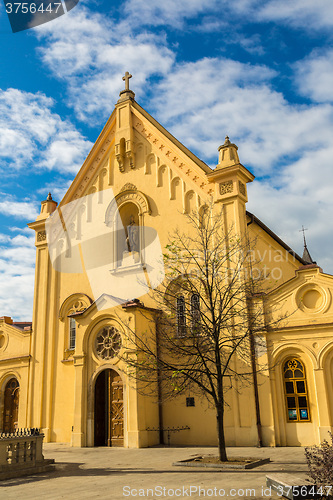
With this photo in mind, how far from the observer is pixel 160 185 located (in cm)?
2219

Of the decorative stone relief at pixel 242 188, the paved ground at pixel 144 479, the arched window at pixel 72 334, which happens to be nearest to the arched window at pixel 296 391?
the paved ground at pixel 144 479

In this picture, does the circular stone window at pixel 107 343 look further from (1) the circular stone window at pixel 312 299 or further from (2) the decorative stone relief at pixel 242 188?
(2) the decorative stone relief at pixel 242 188

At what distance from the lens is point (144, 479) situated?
10.8 metres

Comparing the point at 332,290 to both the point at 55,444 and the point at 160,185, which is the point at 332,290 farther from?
the point at 55,444

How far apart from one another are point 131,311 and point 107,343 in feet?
6.94

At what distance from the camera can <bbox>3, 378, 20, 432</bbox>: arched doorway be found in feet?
78.1

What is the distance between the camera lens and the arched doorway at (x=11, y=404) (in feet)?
78.1

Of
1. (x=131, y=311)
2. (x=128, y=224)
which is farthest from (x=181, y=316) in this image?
(x=128, y=224)

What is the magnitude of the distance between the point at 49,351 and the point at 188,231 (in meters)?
9.27

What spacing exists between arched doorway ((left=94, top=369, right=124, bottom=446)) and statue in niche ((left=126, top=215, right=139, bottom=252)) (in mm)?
5976

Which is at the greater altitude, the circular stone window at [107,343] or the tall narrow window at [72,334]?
the tall narrow window at [72,334]

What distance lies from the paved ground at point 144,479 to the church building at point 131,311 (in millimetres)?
2221

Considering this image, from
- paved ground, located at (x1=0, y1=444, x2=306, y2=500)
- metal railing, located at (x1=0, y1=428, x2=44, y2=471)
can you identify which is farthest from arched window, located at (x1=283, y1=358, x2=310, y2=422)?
metal railing, located at (x1=0, y1=428, x2=44, y2=471)

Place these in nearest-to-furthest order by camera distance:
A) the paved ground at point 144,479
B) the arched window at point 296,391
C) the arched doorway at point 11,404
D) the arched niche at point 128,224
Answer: the paved ground at point 144,479
the arched window at point 296,391
the arched niche at point 128,224
the arched doorway at point 11,404
